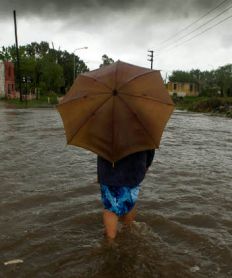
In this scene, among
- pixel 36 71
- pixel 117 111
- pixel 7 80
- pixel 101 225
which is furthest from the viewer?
pixel 36 71

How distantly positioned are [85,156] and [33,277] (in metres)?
7.06

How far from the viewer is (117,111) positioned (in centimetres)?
416

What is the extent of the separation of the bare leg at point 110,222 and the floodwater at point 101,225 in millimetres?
156

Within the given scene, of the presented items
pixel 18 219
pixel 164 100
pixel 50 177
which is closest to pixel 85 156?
pixel 50 177

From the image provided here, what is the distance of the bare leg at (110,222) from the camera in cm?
470

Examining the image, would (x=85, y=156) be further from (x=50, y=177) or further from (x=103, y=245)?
(x=103, y=245)

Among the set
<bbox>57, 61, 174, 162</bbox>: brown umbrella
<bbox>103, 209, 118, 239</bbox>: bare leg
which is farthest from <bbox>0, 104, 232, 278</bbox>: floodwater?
<bbox>57, 61, 174, 162</bbox>: brown umbrella

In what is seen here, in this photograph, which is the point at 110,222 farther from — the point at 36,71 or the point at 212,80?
the point at 212,80

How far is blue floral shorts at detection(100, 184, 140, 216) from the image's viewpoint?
14.9 ft

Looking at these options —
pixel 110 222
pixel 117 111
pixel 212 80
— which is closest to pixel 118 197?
pixel 110 222

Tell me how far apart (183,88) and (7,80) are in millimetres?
55246

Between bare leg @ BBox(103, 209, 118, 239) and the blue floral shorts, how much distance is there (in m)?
0.06

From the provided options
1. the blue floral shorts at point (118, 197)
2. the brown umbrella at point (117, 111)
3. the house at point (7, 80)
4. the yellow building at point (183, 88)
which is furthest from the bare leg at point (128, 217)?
the yellow building at point (183, 88)

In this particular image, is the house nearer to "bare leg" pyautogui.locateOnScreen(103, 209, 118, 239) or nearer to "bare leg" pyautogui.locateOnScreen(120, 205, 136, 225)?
"bare leg" pyautogui.locateOnScreen(120, 205, 136, 225)
